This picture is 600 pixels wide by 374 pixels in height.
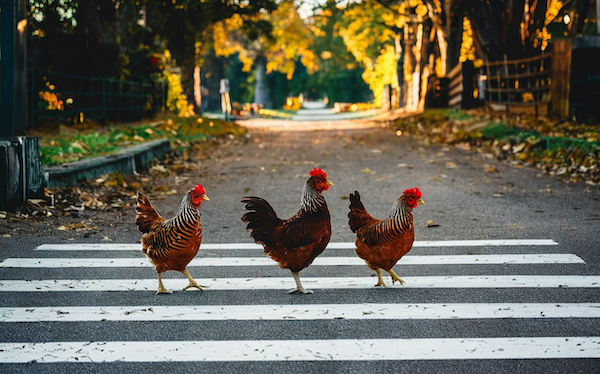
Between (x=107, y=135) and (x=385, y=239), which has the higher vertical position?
(x=107, y=135)

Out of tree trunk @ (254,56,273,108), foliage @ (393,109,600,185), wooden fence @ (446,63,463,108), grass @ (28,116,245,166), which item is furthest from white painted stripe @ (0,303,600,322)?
tree trunk @ (254,56,273,108)

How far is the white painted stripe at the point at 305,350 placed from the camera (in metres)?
3.93

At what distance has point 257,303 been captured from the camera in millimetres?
5016

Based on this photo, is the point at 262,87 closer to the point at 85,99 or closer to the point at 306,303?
the point at 85,99

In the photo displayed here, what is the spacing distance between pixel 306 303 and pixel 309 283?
21.3 inches

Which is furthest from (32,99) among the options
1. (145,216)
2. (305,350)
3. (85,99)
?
(305,350)

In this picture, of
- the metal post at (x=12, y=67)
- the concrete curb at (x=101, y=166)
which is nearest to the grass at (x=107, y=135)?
the concrete curb at (x=101, y=166)

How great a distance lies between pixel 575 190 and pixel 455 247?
4.23 meters

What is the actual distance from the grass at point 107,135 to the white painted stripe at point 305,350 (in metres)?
7.08

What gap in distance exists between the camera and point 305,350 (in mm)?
4055

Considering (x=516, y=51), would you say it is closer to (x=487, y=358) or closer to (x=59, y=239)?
(x=59, y=239)

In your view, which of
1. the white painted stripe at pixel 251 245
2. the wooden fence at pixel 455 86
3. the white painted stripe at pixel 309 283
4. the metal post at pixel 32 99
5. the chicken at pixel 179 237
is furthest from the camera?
the wooden fence at pixel 455 86

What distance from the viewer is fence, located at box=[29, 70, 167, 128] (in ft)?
58.4

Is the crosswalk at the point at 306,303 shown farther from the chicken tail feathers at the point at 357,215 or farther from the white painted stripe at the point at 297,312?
the chicken tail feathers at the point at 357,215
